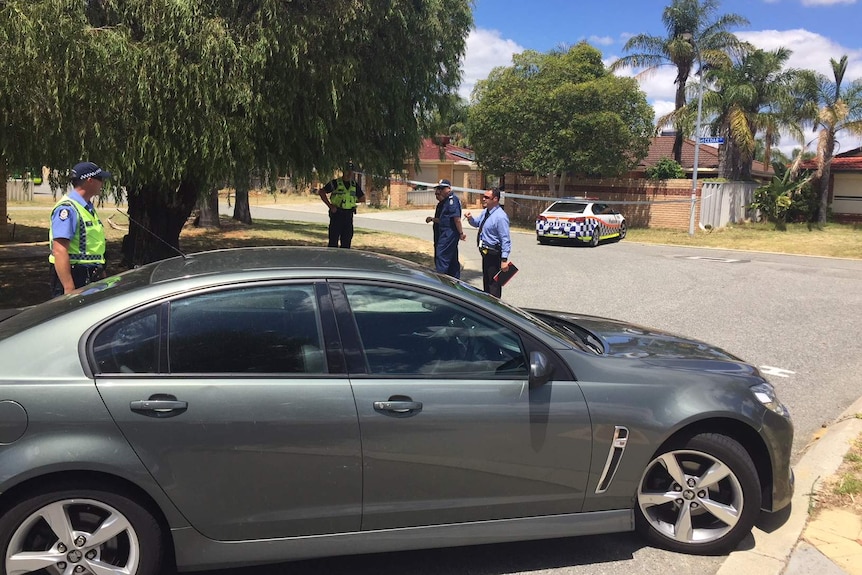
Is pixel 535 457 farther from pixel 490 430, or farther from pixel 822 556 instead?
pixel 822 556

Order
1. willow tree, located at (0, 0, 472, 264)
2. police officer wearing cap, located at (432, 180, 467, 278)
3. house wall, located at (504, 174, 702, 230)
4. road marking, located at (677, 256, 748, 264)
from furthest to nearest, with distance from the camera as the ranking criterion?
→ house wall, located at (504, 174, 702, 230)
road marking, located at (677, 256, 748, 264)
police officer wearing cap, located at (432, 180, 467, 278)
willow tree, located at (0, 0, 472, 264)

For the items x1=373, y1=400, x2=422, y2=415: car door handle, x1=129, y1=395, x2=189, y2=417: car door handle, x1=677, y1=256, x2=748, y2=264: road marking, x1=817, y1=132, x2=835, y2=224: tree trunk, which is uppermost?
x1=817, y1=132, x2=835, y2=224: tree trunk

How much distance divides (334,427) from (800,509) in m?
2.77

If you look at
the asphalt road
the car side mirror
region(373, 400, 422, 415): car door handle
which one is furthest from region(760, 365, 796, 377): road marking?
region(373, 400, 422, 415): car door handle

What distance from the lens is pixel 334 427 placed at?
278 cm

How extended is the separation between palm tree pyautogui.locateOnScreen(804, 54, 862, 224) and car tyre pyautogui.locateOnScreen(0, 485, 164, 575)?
1110 inches

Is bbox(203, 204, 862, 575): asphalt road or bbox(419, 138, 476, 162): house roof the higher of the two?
bbox(419, 138, 476, 162): house roof

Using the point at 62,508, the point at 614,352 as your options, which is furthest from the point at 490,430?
the point at 62,508

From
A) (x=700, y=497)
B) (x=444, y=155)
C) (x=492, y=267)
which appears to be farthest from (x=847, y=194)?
(x=700, y=497)

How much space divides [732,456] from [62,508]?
299 centimetres

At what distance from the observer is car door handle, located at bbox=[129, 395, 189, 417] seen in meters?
2.63

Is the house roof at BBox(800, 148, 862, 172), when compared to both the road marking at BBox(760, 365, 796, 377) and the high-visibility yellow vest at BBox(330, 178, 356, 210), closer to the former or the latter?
the high-visibility yellow vest at BBox(330, 178, 356, 210)

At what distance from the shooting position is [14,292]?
29.9 ft

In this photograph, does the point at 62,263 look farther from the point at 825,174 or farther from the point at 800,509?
the point at 825,174
